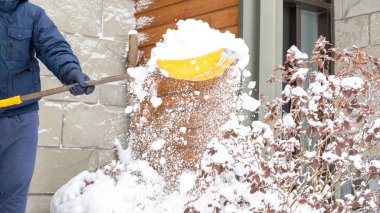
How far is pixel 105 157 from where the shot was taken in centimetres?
505

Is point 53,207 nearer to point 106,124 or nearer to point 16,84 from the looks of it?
point 106,124

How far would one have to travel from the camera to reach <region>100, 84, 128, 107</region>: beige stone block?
5.12m

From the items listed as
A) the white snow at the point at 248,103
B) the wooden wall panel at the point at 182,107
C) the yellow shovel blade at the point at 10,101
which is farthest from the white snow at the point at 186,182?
the yellow shovel blade at the point at 10,101

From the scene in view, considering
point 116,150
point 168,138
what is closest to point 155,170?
point 168,138

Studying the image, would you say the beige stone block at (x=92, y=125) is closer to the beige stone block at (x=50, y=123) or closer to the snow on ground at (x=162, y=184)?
the beige stone block at (x=50, y=123)

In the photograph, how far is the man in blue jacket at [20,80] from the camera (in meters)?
3.25

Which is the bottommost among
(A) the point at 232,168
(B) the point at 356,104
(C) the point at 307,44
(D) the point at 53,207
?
(D) the point at 53,207

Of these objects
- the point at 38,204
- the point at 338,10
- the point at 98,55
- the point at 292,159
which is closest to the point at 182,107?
the point at 98,55

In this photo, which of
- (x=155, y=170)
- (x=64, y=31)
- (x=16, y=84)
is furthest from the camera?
(x=64, y=31)

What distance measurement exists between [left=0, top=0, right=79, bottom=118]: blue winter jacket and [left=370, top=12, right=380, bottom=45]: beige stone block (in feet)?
11.1

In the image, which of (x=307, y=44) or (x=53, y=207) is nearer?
(x=53, y=207)

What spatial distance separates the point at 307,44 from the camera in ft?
18.9

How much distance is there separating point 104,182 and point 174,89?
1.00 m

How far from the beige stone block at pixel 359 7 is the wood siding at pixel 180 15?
6.33 ft
